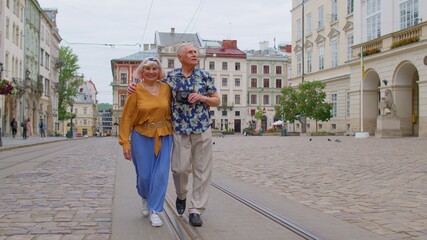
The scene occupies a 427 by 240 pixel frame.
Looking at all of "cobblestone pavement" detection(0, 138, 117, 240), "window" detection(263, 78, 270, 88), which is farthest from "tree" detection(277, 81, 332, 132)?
"window" detection(263, 78, 270, 88)

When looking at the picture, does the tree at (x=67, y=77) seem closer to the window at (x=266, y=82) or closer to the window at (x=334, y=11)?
the window at (x=266, y=82)

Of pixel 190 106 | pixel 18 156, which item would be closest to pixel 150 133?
pixel 190 106

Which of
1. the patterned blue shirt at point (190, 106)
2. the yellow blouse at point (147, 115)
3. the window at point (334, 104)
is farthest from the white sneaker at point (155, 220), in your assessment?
the window at point (334, 104)

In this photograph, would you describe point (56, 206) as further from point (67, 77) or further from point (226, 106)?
point (226, 106)

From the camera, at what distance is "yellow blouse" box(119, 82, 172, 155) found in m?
4.88

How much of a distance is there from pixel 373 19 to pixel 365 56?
276 cm

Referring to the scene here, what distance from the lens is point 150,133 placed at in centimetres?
488

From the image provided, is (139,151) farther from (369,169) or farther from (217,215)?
(369,169)

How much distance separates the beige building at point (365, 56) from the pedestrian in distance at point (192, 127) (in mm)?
25195

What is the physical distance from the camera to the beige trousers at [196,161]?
493cm

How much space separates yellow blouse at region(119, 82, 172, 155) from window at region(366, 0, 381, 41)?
31.1m

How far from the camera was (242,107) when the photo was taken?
82562 mm

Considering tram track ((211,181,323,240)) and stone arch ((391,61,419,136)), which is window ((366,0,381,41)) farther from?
tram track ((211,181,323,240))

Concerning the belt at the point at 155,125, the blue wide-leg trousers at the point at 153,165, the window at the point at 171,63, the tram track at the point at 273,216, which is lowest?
the tram track at the point at 273,216
